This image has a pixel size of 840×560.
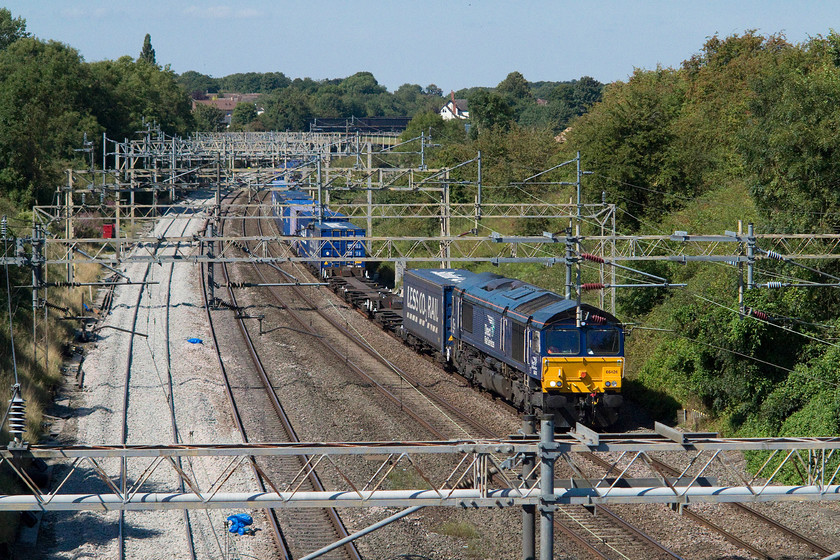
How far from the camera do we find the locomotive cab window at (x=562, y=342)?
19.8 m

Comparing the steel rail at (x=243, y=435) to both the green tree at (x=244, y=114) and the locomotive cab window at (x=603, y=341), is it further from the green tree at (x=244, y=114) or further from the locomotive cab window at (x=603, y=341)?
the green tree at (x=244, y=114)

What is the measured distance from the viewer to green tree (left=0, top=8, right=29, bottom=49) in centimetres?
9956

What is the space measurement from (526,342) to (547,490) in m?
Result: 10.8

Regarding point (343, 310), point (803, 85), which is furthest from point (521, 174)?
point (803, 85)

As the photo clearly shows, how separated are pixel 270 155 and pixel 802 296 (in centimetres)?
3806

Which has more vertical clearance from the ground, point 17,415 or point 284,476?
point 17,415

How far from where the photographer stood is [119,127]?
3187 inches

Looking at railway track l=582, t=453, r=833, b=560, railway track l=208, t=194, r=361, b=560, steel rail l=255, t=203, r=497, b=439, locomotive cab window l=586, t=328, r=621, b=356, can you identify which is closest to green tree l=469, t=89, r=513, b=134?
steel rail l=255, t=203, r=497, b=439

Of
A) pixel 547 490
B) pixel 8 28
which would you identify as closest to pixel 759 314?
pixel 547 490

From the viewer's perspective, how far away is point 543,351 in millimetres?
19781

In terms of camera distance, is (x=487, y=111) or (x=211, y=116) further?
(x=211, y=116)

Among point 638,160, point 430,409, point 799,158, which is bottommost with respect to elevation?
point 430,409

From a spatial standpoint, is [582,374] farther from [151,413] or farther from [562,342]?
[151,413]

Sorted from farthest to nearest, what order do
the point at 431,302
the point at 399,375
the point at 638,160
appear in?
the point at 638,160 → the point at 431,302 → the point at 399,375
